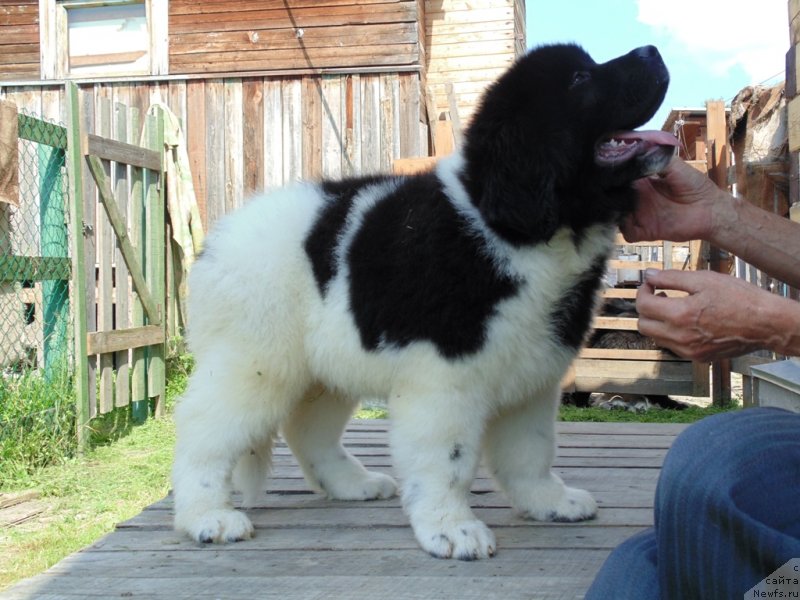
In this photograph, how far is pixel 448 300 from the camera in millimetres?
2332

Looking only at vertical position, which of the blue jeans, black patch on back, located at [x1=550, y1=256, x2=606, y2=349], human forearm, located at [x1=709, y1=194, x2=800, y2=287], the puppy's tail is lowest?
the puppy's tail

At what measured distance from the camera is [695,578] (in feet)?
4.92

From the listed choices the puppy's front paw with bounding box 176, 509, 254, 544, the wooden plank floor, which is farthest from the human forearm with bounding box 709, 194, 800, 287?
the puppy's front paw with bounding box 176, 509, 254, 544

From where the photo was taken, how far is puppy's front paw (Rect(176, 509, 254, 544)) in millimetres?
2578

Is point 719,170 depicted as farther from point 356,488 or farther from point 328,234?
point 328,234

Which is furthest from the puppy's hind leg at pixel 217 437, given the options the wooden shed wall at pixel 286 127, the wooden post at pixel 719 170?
the wooden shed wall at pixel 286 127

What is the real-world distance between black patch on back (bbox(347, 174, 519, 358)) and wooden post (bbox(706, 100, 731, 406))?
188 inches

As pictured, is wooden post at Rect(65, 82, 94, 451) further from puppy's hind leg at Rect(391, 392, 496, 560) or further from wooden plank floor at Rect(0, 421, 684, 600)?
puppy's hind leg at Rect(391, 392, 496, 560)

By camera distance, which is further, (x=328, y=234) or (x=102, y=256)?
(x=102, y=256)

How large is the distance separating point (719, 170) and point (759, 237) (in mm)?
4376

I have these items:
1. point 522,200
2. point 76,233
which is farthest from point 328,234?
point 76,233

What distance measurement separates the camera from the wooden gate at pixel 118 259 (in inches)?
221

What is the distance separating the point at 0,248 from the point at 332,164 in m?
4.70

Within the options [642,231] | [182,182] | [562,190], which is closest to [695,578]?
[562,190]
